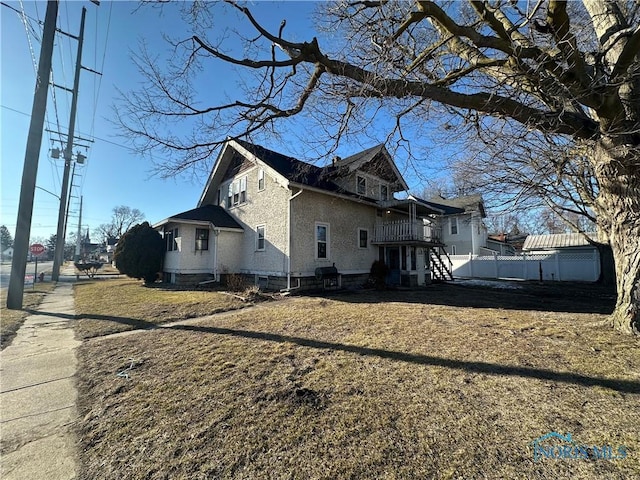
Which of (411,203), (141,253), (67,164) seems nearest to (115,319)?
(141,253)

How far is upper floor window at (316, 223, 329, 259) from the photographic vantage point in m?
13.1

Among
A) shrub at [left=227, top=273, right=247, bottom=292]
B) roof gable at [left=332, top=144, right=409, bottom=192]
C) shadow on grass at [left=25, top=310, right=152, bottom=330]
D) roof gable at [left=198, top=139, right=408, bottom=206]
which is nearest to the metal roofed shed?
roof gable at [left=332, top=144, right=409, bottom=192]

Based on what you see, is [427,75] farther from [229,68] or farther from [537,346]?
[537,346]

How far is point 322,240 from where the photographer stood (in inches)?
524

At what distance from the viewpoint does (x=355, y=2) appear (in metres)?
5.67

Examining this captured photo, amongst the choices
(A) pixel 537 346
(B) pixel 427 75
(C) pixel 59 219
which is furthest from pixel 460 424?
(C) pixel 59 219

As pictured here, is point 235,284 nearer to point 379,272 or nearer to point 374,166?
point 379,272

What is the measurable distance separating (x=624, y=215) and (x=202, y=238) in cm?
1566

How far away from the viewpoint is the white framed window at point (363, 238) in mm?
14953

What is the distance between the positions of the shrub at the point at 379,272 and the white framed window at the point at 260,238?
5.91 meters

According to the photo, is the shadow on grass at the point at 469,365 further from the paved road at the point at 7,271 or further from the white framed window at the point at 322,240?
the paved road at the point at 7,271

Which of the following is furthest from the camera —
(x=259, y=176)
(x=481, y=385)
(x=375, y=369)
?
(x=259, y=176)

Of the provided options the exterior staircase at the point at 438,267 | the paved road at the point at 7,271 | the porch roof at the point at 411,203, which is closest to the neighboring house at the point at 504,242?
the exterior staircase at the point at 438,267

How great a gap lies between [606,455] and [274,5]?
786 centimetres
